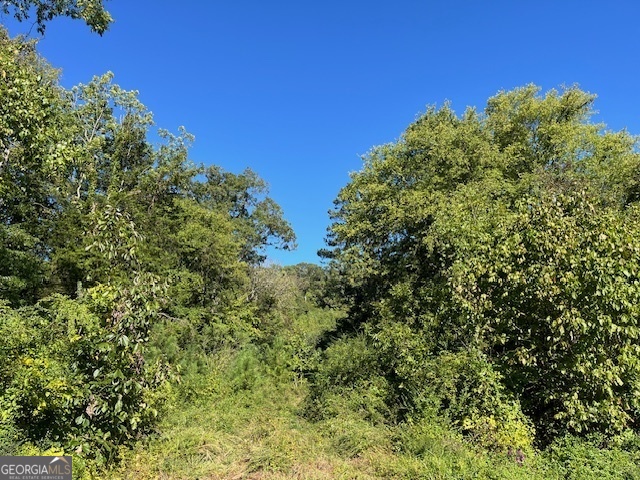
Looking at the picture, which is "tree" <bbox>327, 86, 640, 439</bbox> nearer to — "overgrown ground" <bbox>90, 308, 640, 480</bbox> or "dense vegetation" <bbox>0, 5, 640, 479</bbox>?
"dense vegetation" <bbox>0, 5, 640, 479</bbox>

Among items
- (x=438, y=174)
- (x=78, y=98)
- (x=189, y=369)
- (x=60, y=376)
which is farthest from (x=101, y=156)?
(x=60, y=376)

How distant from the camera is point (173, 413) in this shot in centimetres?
729

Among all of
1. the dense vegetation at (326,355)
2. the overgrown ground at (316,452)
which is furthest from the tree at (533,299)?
the overgrown ground at (316,452)

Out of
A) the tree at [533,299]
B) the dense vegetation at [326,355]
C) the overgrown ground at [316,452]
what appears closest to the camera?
the dense vegetation at [326,355]

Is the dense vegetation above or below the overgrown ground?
above

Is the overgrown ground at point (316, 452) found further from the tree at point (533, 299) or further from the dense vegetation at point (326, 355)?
the tree at point (533, 299)

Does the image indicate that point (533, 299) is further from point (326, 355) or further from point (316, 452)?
point (326, 355)

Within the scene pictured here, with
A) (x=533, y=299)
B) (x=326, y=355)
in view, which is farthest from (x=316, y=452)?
(x=326, y=355)

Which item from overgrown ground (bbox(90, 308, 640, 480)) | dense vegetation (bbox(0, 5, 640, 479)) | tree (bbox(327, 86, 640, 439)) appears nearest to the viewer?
dense vegetation (bbox(0, 5, 640, 479))

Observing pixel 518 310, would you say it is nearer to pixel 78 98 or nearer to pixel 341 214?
pixel 341 214

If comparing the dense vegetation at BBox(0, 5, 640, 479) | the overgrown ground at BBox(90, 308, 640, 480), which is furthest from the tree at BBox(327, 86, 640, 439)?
the overgrown ground at BBox(90, 308, 640, 480)

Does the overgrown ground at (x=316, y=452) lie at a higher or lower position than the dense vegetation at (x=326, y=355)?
lower

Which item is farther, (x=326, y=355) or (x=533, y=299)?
(x=326, y=355)

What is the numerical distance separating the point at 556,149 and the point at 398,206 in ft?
22.2
